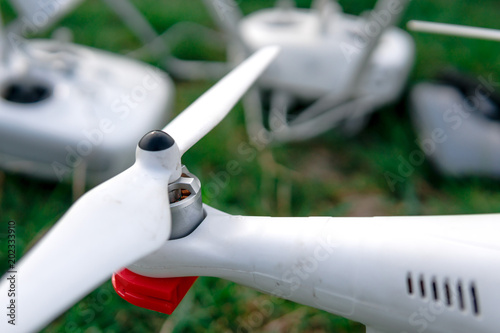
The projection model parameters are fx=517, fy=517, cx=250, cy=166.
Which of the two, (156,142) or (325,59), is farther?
(325,59)

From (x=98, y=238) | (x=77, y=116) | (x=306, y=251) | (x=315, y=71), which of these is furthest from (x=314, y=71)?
(x=98, y=238)

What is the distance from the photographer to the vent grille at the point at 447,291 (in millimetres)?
541

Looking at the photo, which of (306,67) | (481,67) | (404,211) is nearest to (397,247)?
(404,211)

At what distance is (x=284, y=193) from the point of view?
1.33 meters

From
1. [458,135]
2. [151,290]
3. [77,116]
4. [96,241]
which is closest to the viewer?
[96,241]

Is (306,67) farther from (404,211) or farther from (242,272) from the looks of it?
(242,272)

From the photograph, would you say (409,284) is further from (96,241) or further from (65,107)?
(65,107)

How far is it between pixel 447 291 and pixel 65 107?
40.6 inches

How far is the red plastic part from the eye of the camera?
0.60 m

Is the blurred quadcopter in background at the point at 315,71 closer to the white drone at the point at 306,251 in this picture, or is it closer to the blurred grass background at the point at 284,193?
the blurred grass background at the point at 284,193

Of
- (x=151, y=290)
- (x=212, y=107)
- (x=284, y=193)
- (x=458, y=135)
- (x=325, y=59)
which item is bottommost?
(x=284, y=193)

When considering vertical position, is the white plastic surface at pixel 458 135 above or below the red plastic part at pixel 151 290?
below

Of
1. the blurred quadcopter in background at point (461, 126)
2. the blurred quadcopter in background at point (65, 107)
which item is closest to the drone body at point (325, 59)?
the blurred quadcopter in background at point (461, 126)

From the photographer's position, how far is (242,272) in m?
0.58
